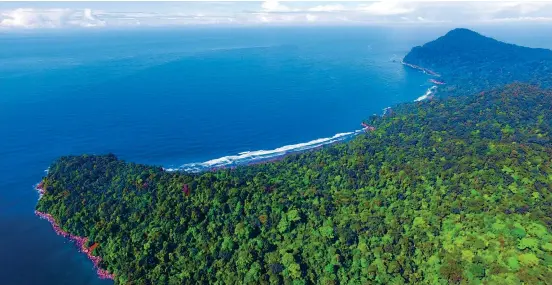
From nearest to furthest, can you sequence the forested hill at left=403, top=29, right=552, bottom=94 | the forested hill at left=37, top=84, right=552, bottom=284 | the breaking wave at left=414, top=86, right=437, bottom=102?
the forested hill at left=37, top=84, right=552, bottom=284 < the breaking wave at left=414, top=86, right=437, bottom=102 < the forested hill at left=403, top=29, right=552, bottom=94

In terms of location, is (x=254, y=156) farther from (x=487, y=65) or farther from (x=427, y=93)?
(x=487, y=65)

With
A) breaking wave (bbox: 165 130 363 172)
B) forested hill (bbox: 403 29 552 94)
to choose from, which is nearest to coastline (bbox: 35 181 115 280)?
breaking wave (bbox: 165 130 363 172)

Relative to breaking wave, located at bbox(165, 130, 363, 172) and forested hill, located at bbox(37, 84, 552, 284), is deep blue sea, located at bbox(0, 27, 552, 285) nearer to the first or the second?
breaking wave, located at bbox(165, 130, 363, 172)

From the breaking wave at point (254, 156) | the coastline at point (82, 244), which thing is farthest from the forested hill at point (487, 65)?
the coastline at point (82, 244)

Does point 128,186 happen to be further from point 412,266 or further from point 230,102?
point 230,102

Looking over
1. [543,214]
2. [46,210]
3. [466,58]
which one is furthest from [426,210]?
[466,58]

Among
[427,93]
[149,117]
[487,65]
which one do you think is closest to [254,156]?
[149,117]

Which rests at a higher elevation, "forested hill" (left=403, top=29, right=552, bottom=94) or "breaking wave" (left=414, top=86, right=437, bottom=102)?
"forested hill" (left=403, top=29, right=552, bottom=94)

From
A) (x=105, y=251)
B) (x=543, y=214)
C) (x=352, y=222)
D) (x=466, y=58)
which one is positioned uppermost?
(x=466, y=58)
